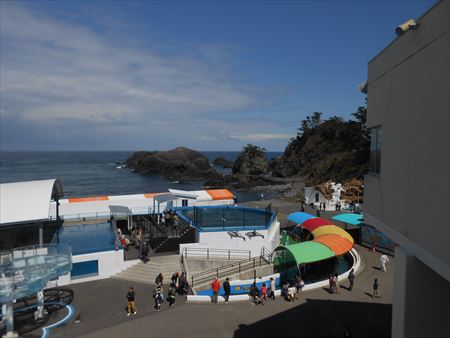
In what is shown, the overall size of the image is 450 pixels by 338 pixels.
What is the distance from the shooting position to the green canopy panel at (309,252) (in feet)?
59.0

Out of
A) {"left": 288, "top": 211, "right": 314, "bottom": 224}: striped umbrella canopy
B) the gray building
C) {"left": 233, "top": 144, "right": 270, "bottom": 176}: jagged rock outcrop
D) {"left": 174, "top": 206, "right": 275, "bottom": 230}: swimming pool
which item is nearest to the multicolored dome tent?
{"left": 174, "top": 206, "right": 275, "bottom": 230}: swimming pool

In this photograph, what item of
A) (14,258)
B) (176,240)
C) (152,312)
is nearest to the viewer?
(14,258)

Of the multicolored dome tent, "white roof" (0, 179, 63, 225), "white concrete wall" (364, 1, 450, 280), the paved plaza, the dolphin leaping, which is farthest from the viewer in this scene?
the dolphin leaping

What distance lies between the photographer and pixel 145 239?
22219 millimetres

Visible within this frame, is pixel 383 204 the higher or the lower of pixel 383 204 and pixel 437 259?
the higher

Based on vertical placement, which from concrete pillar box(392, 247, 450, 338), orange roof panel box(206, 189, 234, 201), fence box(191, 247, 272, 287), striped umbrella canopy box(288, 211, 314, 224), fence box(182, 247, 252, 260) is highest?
concrete pillar box(392, 247, 450, 338)

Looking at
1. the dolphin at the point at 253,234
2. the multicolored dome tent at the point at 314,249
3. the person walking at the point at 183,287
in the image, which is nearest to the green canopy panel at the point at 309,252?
the multicolored dome tent at the point at 314,249

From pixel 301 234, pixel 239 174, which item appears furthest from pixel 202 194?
pixel 239 174

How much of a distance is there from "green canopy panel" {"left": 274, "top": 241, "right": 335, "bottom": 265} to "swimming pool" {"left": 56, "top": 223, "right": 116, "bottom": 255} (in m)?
10.5

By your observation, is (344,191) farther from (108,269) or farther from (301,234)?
(108,269)

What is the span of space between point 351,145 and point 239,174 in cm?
3327

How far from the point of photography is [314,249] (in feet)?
61.9

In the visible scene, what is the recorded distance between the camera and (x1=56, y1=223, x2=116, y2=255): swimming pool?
20.2m

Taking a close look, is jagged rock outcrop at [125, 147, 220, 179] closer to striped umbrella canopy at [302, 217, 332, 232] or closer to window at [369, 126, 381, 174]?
striped umbrella canopy at [302, 217, 332, 232]
